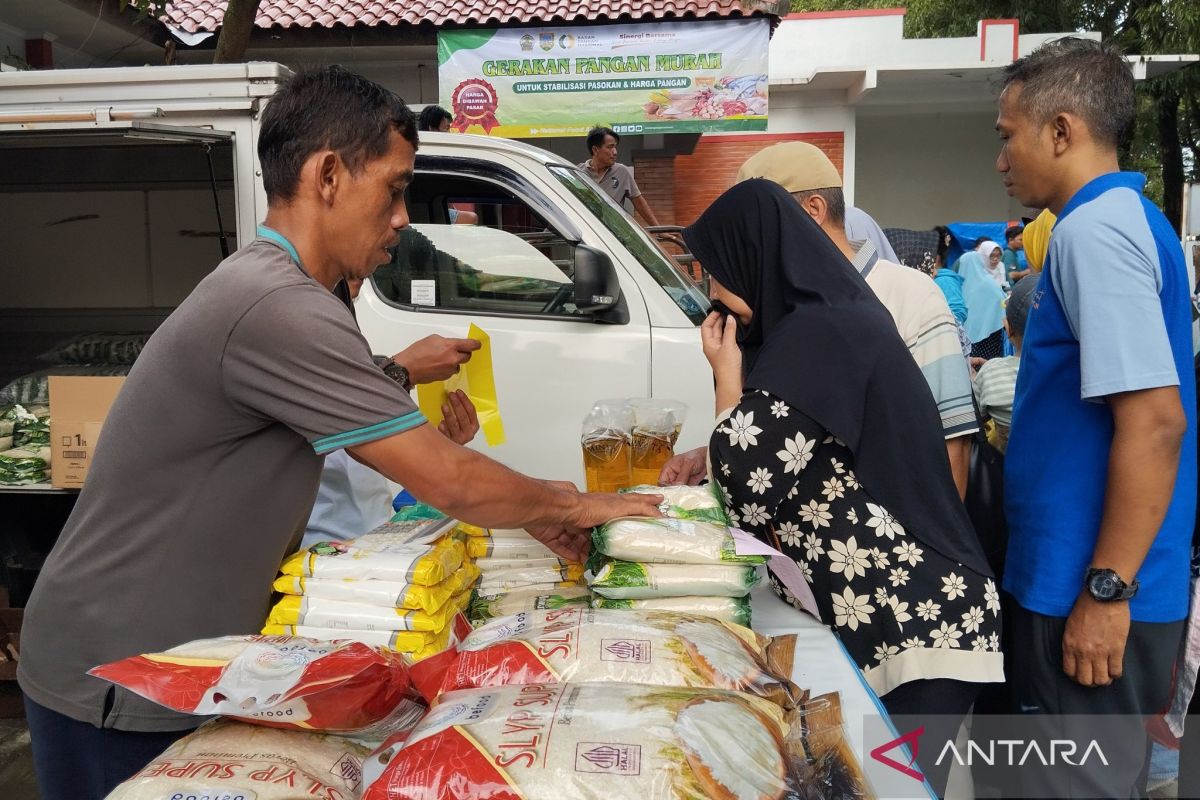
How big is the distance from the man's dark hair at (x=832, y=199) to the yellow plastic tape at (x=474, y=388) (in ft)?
3.83

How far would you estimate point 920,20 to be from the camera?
64.0 ft

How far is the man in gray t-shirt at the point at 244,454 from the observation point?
1.40m

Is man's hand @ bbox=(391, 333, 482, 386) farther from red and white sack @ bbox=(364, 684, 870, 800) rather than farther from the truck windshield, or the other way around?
the truck windshield

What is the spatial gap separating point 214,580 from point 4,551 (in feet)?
11.5

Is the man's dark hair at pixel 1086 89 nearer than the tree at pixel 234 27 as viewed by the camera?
Yes

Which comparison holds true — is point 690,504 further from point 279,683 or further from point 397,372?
point 279,683

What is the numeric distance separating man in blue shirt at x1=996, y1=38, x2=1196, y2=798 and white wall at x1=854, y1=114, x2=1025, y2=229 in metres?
15.9

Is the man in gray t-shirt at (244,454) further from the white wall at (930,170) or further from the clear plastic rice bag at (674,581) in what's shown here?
the white wall at (930,170)

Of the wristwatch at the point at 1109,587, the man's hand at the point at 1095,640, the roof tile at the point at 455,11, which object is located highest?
the roof tile at the point at 455,11

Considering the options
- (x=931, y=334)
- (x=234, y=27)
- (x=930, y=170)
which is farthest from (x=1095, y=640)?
(x=930, y=170)

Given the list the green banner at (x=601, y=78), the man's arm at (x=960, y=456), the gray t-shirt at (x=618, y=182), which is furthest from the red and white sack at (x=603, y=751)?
the green banner at (x=601, y=78)

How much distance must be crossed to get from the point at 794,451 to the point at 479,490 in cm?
65

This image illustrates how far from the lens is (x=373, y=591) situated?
4.92ft

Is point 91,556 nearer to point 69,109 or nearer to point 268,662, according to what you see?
point 268,662
